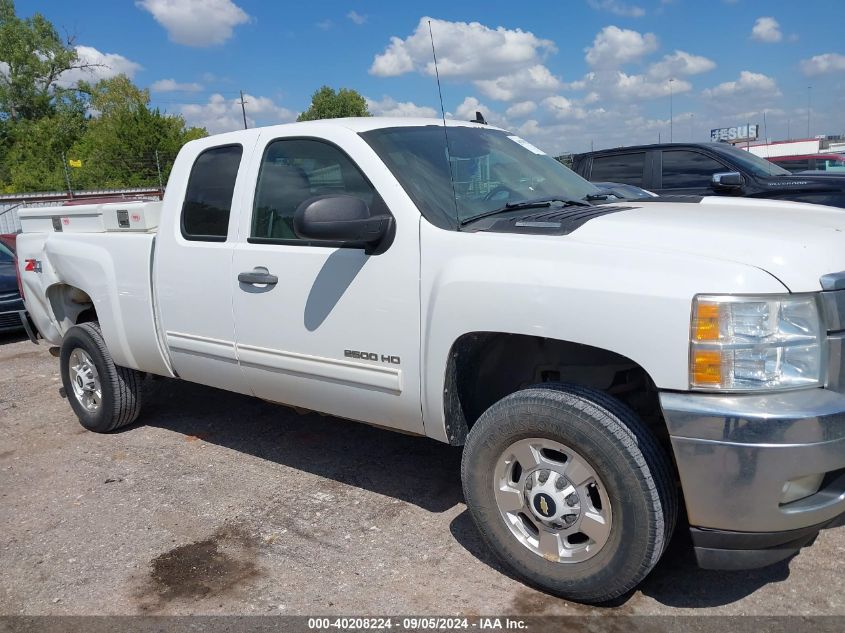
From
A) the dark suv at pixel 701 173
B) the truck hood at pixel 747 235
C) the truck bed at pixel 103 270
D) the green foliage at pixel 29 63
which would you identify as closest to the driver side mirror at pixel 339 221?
the truck hood at pixel 747 235

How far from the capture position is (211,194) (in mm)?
4219

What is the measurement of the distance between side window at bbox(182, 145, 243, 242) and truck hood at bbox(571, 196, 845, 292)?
2087 mm

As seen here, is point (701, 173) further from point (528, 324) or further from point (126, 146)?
point (126, 146)

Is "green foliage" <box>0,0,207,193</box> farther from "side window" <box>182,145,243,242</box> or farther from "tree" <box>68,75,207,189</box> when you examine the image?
"side window" <box>182,145,243,242</box>

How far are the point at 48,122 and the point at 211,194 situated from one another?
208 feet

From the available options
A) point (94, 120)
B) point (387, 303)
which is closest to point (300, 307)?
point (387, 303)

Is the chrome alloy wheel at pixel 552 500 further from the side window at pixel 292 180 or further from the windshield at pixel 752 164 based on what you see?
the windshield at pixel 752 164

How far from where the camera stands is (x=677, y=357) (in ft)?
8.20

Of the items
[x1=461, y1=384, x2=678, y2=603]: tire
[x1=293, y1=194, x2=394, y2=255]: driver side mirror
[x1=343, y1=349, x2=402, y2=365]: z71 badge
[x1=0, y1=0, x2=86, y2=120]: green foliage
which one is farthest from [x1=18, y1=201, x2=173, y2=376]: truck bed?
[x1=0, y1=0, x2=86, y2=120]: green foliage

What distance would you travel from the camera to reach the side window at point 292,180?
365 cm

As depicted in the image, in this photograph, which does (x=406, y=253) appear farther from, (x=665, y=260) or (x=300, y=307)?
(x=665, y=260)

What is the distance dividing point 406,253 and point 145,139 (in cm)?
5384

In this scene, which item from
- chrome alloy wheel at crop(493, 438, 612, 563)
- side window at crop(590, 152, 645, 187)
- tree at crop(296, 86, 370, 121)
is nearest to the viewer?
chrome alloy wheel at crop(493, 438, 612, 563)

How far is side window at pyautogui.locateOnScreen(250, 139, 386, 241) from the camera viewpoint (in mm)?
3649
